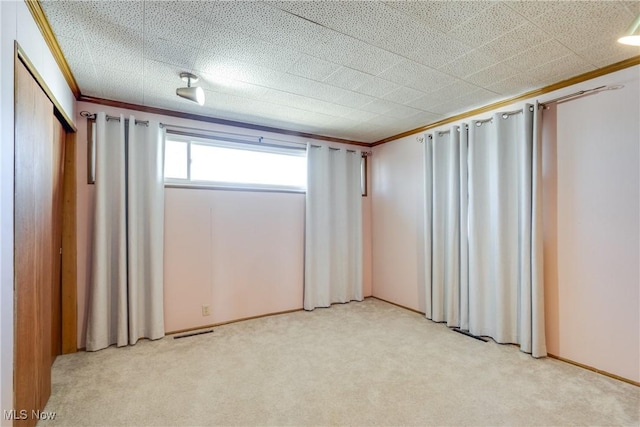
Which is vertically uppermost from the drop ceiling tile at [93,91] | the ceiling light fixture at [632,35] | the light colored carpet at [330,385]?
the drop ceiling tile at [93,91]

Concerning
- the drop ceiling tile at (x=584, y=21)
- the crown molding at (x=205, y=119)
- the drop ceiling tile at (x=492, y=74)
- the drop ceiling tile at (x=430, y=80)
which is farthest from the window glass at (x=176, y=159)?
the drop ceiling tile at (x=584, y=21)

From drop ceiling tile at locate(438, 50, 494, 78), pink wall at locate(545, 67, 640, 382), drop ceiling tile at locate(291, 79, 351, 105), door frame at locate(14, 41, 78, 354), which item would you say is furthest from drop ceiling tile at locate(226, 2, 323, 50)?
pink wall at locate(545, 67, 640, 382)

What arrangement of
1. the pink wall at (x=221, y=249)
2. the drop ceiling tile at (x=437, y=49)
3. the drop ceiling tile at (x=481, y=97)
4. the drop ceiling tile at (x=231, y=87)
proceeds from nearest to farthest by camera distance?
the drop ceiling tile at (x=437, y=49)
the drop ceiling tile at (x=231, y=87)
the drop ceiling tile at (x=481, y=97)
the pink wall at (x=221, y=249)

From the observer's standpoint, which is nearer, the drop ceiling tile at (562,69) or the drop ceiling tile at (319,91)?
the drop ceiling tile at (562,69)

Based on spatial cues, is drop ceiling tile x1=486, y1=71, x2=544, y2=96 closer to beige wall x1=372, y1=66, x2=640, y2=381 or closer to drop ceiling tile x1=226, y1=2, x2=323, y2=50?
beige wall x1=372, y1=66, x2=640, y2=381

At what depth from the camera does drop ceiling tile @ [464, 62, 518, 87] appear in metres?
2.33

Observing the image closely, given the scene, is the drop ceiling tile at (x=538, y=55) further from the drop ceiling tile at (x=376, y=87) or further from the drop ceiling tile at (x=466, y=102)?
the drop ceiling tile at (x=376, y=87)

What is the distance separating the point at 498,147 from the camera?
2.94 meters

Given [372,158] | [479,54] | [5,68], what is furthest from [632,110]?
[5,68]

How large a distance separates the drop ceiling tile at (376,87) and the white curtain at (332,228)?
142 cm

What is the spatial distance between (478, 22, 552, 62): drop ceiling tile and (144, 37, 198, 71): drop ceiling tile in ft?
6.45

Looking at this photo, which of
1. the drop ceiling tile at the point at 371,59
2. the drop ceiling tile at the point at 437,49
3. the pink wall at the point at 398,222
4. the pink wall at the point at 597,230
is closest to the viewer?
the drop ceiling tile at the point at 437,49

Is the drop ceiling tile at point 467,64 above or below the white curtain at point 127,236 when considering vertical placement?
above

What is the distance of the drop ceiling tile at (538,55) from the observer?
202cm
